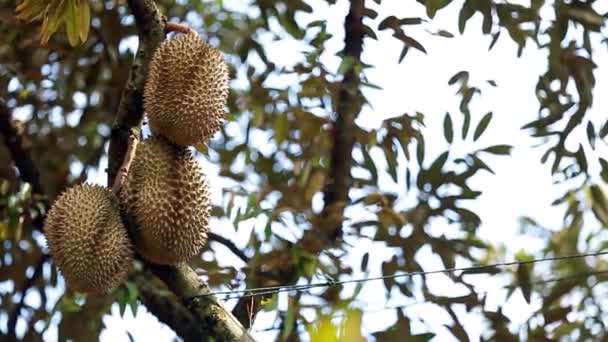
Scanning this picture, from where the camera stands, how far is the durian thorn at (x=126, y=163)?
2.69ft

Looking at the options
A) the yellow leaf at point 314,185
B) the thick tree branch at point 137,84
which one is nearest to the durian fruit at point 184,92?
the thick tree branch at point 137,84

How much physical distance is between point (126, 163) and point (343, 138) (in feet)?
1.74

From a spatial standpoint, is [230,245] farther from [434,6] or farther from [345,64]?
[434,6]

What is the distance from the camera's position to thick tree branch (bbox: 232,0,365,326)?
123cm

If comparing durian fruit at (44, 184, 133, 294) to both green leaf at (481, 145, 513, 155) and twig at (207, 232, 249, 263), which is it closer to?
twig at (207, 232, 249, 263)

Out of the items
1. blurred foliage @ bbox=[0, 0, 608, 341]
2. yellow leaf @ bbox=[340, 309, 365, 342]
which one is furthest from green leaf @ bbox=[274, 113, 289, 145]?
yellow leaf @ bbox=[340, 309, 365, 342]

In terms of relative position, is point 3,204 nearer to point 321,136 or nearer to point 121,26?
point 121,26

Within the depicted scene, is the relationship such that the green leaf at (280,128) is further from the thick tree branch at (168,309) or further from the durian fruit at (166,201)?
the durian fruit at (166,201)

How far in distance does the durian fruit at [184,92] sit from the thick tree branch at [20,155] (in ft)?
2.06

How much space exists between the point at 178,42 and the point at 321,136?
468mm

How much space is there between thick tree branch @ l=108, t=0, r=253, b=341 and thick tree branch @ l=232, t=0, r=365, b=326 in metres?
0.37

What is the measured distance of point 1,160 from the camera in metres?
1.50

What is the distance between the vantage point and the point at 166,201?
80cm

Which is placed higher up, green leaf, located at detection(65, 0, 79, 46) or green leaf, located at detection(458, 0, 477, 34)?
green leaf, located at detection(458, 0, 477, 34)
